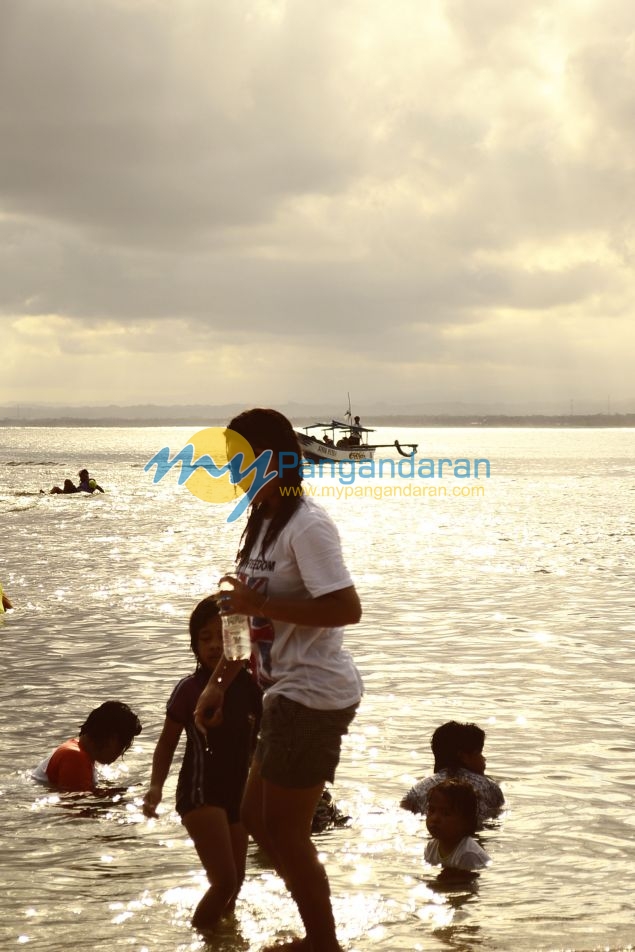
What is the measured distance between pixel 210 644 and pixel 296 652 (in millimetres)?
1033

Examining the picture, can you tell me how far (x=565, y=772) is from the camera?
8.67 meters

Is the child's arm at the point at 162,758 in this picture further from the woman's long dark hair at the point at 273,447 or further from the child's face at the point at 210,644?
the woman's long dark hair at the point at 273,447

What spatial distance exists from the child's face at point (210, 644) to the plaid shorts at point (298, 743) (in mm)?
980

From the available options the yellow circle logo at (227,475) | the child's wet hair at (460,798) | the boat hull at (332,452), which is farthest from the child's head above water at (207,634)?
the boat hull at (332,452)

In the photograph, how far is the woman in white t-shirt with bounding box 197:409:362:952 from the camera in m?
4.38

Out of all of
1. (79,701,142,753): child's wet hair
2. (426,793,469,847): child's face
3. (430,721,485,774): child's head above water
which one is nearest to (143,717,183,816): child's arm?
(426,793,469,847): child's face

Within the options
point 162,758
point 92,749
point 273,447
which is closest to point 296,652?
point 273,447

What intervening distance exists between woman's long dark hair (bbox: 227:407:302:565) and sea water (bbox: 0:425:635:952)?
2.39 meters

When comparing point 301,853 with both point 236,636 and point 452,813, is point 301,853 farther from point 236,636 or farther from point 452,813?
point 452,813

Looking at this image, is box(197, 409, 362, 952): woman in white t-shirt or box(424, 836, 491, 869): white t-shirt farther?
box(424, 836, 491, 869): white t-shirt

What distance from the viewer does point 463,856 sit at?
688 cm

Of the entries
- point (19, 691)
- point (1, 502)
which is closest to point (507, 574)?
point (19, 691)

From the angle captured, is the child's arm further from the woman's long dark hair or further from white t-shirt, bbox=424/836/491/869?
white t-shirt, bbox=424/836/491/869

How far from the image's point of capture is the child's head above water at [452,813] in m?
6.98
